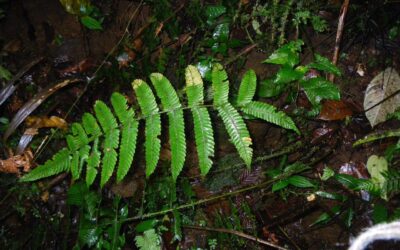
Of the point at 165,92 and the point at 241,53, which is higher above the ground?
the point at 241,53

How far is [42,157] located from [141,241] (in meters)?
1.36

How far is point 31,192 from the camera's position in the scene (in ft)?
10.0

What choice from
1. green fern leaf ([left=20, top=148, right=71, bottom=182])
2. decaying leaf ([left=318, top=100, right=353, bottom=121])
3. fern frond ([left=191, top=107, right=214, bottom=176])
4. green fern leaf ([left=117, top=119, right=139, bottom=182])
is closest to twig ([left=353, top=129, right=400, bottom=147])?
decaying leaf ([left=318, top=100, right=353, bottom=121])

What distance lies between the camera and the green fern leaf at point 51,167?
2.44 m

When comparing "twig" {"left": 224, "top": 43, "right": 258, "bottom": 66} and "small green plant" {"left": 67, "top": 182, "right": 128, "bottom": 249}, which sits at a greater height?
"twig" {"left": 224, "top": 43, "right": 258, "bottom": 66}

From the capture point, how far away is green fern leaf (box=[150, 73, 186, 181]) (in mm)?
2254

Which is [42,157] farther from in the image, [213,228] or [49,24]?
[213,228]

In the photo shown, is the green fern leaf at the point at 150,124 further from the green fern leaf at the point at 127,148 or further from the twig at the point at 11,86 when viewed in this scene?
the twig at the point at 11,86

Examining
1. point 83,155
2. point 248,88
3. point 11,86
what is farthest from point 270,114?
point 11,86

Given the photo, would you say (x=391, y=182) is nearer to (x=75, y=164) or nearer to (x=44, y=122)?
(x=75, y=164)

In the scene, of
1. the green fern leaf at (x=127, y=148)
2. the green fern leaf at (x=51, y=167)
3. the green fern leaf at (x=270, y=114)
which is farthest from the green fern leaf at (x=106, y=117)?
the green fern leaf at (x=270, y=114)

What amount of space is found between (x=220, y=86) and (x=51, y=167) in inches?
56.2

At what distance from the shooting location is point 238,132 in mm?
2266

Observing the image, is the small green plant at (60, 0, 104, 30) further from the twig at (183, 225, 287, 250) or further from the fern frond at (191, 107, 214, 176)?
the twig at (183, 225, 287, 250)
